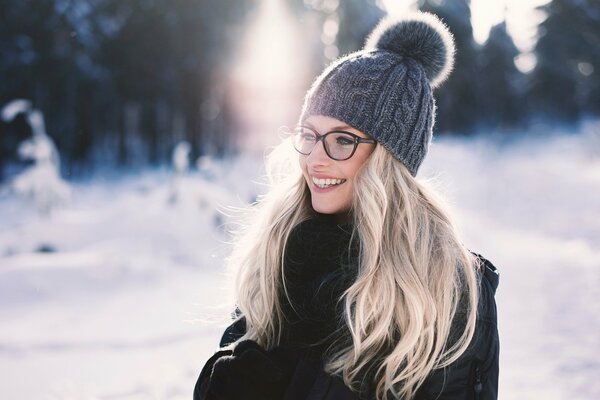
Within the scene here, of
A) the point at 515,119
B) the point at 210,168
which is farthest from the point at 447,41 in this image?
the point at 515,119

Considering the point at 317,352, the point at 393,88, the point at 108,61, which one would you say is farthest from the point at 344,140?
the point at 108,61

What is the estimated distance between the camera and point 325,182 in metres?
2.15

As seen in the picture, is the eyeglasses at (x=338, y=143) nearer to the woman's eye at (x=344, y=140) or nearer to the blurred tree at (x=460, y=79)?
the woman's eye at (x=344, y=140)

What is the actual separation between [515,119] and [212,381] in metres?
30.3

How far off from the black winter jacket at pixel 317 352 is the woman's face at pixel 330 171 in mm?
120

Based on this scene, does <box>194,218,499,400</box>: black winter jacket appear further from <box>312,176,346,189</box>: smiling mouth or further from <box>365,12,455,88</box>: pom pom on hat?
<box>365,12,455,88</box>: pom pom on hat

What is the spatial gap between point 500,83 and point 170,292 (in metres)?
27.0

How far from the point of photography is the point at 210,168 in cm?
1203

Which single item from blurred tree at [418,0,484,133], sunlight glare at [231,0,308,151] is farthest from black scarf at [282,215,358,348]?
blurred tree at [418,0,484,133]

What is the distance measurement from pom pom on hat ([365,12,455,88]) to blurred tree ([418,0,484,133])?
25.1m

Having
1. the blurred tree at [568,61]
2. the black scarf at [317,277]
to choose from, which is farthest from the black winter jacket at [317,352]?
the blurred tree at [568,61]

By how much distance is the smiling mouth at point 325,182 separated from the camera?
2137mm

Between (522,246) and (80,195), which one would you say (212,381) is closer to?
(522,246)

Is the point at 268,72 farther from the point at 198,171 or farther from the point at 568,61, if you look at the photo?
the point at 568,61
